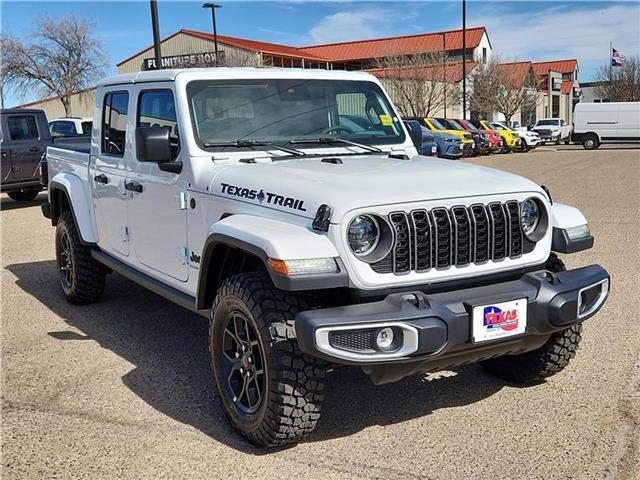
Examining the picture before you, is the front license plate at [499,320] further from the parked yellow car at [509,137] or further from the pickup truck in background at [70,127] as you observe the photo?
the parked yellow car at [509,137]

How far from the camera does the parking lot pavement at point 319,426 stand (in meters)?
3.36

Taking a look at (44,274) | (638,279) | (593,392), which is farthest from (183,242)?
(638,279)

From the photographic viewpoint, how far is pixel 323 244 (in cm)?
321

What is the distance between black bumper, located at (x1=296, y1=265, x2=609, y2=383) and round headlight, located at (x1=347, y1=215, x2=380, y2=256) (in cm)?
27

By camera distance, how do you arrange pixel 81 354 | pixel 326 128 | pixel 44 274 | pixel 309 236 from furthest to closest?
1. pixel 44 274
2. pixel 81 354
3. pixel 326 128
4. pixel 309 236

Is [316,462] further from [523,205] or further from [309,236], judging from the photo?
[523,205]

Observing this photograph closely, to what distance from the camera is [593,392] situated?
13.6 ft

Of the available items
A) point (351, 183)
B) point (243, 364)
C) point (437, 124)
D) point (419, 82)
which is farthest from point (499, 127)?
point (243, 364)

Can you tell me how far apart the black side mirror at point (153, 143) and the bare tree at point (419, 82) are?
36.9 meters

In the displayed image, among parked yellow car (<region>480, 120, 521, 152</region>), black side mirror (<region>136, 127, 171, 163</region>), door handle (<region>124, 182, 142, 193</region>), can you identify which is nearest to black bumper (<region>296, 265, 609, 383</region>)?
black side mirror (<region>136, 127, 171, 163</region>)

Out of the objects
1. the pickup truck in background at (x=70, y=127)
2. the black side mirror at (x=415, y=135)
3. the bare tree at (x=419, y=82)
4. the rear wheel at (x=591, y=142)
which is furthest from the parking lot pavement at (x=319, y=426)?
the bare tree at (x=419, y=82)

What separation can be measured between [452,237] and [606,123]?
3024cm

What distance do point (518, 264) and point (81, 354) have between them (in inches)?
128

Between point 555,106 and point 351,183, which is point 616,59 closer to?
point 555,106
